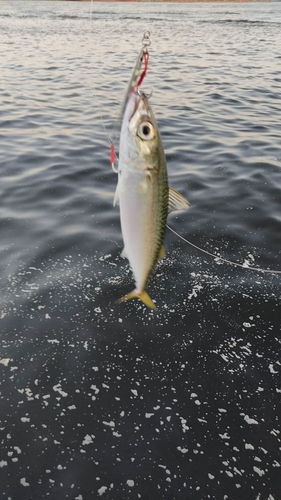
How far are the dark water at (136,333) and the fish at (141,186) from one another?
67.3 inches

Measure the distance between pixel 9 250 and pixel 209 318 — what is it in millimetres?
2882

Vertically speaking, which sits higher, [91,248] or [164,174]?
[164,174]

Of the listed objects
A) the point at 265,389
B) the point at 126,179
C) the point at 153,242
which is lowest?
the point at 265,389

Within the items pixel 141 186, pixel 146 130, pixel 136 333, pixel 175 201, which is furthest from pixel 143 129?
pixel 136 333

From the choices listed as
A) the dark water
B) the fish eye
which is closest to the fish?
the fish eye

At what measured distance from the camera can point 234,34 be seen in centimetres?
3241

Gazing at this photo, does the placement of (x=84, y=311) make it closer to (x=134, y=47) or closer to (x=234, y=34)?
(x=134, y=47)

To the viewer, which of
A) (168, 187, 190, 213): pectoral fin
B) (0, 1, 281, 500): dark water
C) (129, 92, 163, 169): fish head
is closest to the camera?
(129, 92, 163, 169): fish head

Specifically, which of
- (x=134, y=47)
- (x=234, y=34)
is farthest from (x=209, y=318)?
(x=234, y=34)

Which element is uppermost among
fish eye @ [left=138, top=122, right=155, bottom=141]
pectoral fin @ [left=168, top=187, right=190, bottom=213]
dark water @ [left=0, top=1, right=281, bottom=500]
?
fish eye @ [left=138, top=122, right=155, bottom=141]

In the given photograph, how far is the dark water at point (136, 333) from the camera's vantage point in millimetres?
3500

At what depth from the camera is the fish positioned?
89.7 inches

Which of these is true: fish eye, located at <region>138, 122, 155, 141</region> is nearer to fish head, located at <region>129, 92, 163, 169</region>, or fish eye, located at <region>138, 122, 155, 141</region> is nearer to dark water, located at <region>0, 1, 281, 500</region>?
fish head, located at <region>129, 92, 163, 169</region>

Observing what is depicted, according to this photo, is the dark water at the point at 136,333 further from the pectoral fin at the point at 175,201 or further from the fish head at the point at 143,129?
the fish head at the point at 143,129
